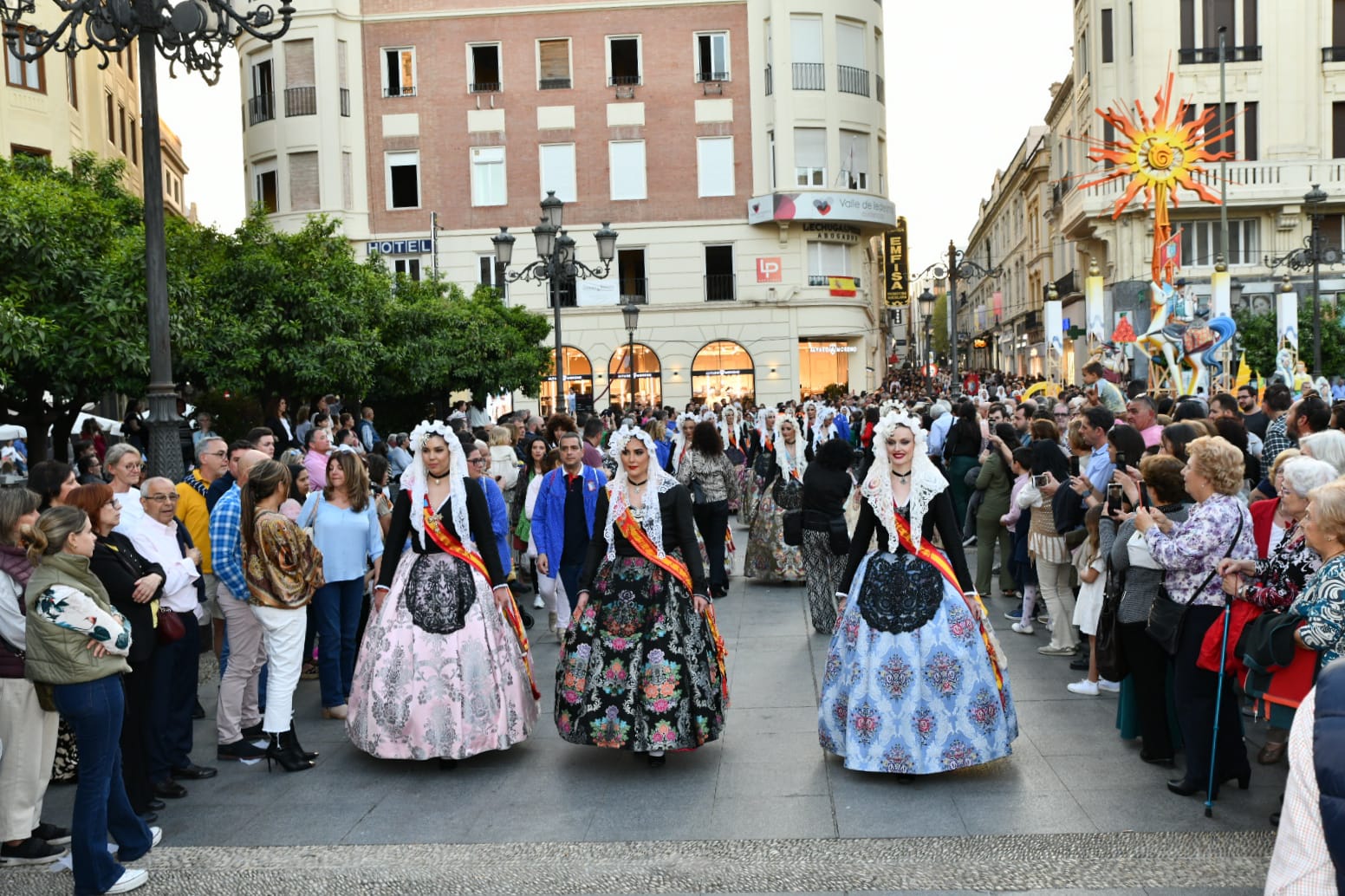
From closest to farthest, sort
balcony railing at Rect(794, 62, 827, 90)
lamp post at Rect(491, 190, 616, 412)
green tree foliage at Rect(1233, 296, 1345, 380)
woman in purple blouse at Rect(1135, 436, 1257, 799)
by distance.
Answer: woman in purple blouse at Rect(1135, 436, 1257, 799)
lamp post at Rect(491, 190, 616, 412)
green tree foliage at Rect(1233, 296, 1345, 380)
balcony railing at Rect(794, 62, 827, 90)

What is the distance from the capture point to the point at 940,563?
21.1 ft

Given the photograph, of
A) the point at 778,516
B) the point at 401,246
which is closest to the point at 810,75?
the point at 401,246

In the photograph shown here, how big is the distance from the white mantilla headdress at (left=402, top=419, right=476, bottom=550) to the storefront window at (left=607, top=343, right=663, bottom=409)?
31.1 meters

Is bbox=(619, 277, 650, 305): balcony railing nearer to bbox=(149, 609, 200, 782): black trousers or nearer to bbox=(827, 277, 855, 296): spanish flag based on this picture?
bbox=(827, 277, 855, 296): spanish flag

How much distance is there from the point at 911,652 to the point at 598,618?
171 cm

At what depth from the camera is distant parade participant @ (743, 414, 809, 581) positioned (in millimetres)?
12719

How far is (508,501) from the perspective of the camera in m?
Result: 13.2

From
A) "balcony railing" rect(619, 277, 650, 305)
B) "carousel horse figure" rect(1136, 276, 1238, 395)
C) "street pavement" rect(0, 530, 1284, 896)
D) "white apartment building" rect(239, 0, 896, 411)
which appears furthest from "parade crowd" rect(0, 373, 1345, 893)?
"balcony railing" rect(619, 277, 650, 305)

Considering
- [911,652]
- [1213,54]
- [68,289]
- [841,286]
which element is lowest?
[911,652]

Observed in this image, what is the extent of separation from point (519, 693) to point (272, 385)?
1265cm

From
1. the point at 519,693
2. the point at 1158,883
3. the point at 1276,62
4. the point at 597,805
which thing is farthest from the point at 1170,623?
the point at 1276,62

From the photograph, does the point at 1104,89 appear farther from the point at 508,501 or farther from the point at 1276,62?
the point at 508,501

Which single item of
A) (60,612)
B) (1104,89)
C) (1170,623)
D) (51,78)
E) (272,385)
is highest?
(1104,89)

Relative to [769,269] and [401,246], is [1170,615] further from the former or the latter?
[401,246]
